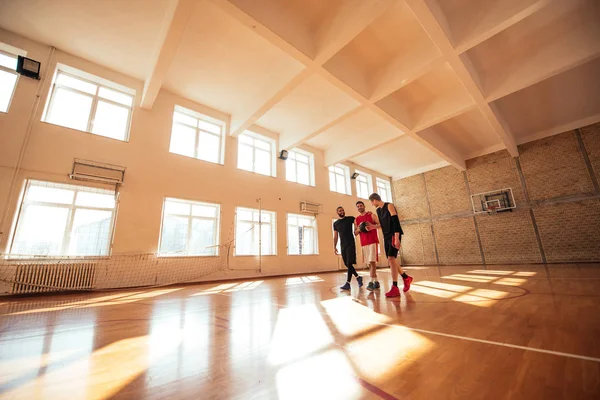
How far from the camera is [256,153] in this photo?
925cm

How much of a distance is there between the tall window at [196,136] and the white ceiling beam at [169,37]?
1330 millimetres

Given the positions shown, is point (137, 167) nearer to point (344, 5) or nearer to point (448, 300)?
point (344, 5)

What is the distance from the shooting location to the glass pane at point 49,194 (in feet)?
17.0

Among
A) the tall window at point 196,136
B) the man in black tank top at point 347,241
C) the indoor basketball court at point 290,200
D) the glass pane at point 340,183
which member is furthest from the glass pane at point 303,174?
the man in black tank top at point 347,241

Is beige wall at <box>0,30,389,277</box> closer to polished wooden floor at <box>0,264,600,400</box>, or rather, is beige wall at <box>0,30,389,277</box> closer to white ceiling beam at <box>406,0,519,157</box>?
polished wooden floor at <box>0,264,600,400</box>

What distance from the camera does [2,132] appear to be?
4918 mm

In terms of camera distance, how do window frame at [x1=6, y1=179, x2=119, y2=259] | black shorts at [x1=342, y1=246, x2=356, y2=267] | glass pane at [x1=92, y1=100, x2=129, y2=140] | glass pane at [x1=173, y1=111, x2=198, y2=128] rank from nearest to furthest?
black shorts at [x1=342, y1=246, x2=356, y2=267]
window frame at [x1=6, y1=179, x2=119, y2=259]
glass pane at [x1=92, y1=100, x2=129, y2=140]
glass pane at [x1=173, y1=111, x2=198, y2=128]

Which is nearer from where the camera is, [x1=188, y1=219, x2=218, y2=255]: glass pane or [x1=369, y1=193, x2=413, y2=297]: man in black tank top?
[x1=369, y1=193, x2=413, y2=297]: man in black tank top

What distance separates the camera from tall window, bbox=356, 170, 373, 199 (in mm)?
13122

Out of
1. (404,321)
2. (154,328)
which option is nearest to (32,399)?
(154,328)

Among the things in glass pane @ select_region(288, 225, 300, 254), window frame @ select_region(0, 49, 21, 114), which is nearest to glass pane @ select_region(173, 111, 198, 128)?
window frame @ select_region(0, 49, 21, 114)

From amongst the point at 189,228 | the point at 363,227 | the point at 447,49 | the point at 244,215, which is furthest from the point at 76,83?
the point at 447,49

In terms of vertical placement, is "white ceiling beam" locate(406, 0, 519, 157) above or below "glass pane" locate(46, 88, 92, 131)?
above

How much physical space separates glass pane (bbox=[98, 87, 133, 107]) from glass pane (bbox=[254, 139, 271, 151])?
159 inches
